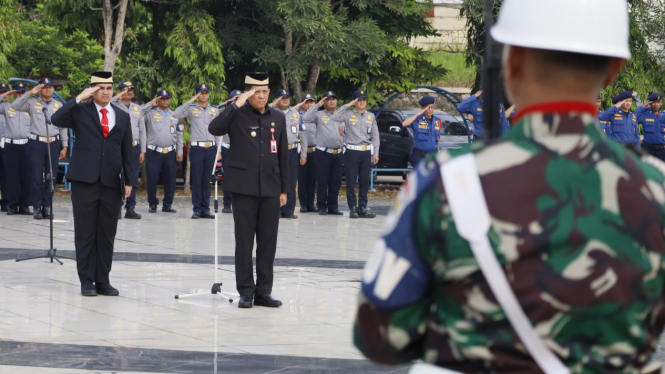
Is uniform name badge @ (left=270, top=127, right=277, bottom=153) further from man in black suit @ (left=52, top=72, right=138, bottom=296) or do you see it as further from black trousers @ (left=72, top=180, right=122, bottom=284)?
black trousers @ (left=72, top=180, right=122, bottom=284)

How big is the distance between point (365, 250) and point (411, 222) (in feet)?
36.1

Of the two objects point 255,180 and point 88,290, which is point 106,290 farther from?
point 255,180

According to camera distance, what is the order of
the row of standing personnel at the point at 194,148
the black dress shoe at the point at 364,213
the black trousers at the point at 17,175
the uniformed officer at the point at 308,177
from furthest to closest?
the uniformed officer at the point at 308,177, the black dress shoe at the point at 364,213, the black trousers at the point at 17,175, the row of standing personnel at the point at 194,148

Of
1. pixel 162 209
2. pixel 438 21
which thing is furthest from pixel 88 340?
pixel 438 21

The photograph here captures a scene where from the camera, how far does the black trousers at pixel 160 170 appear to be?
1759 cm

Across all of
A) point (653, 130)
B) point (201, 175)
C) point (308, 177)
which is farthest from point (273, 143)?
point (653, 130)

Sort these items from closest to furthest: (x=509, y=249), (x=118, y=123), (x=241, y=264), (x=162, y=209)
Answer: (x=509, y=249)
(x=241, y=264)
(x=118, y=123)
(x=162, y=209)

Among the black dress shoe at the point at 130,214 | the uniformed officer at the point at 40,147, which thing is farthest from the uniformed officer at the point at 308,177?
the uniformed officer at the point at 40,147

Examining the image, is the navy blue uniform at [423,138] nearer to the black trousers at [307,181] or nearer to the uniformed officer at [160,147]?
the black trousers at [307,181]

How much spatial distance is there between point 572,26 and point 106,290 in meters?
7.80

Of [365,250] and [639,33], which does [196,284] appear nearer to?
[365,250]

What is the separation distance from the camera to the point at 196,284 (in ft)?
31.9

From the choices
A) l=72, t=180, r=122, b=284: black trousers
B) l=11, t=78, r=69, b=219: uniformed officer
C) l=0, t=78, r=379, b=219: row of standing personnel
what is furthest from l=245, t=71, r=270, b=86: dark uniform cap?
l=11, t=78, r=69, b=219: uniformed officer

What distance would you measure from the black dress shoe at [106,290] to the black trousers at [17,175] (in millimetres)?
8455
